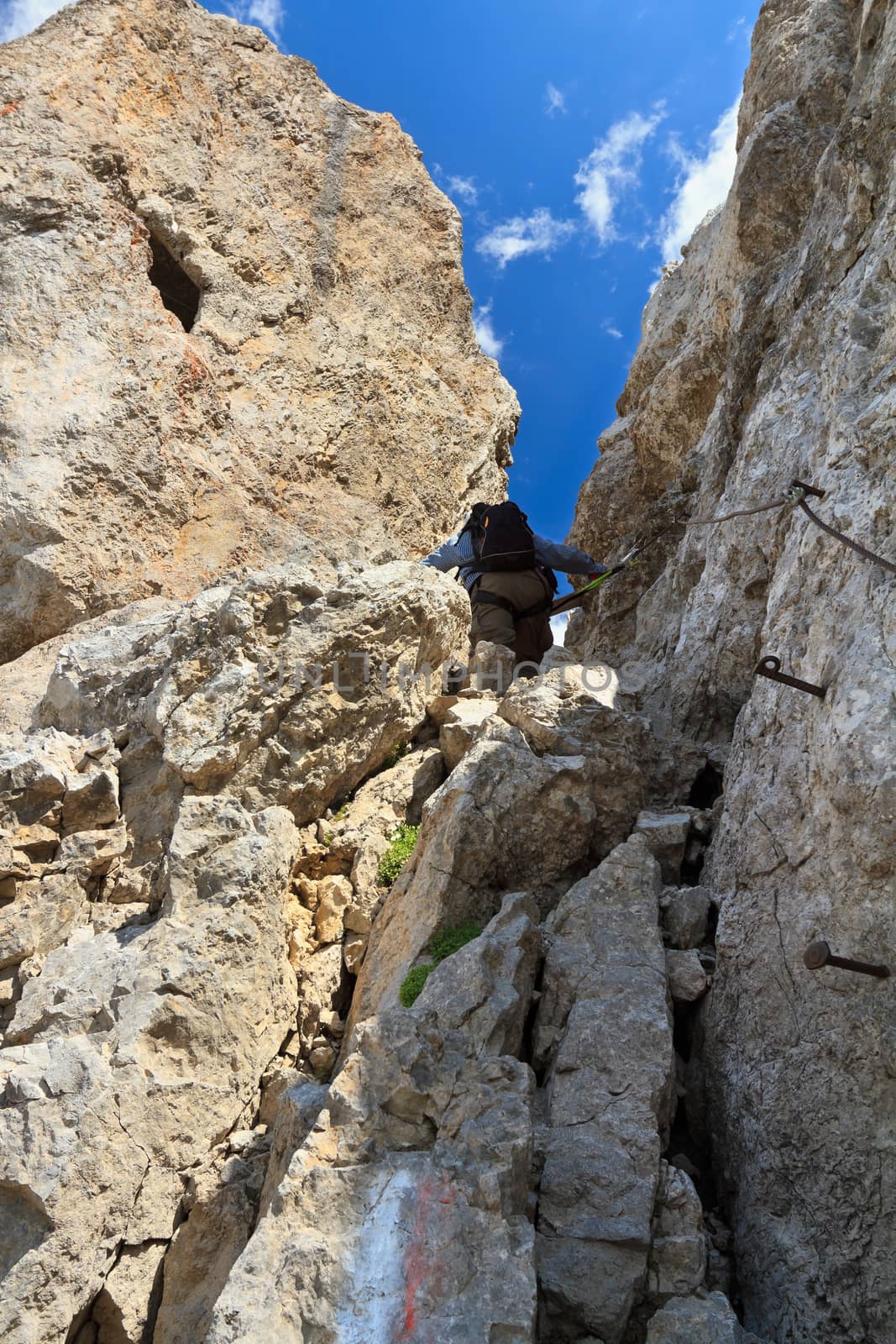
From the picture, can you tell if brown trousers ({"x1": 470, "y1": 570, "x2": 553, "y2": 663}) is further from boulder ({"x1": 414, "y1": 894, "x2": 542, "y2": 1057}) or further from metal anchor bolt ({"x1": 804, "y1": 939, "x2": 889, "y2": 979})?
metal anchor bolt ({"x1": 804, "y1": 939, "x2": 889, "y2": 979})

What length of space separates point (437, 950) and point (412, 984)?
37 cm

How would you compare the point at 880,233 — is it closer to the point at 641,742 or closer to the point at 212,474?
the point at 641,742

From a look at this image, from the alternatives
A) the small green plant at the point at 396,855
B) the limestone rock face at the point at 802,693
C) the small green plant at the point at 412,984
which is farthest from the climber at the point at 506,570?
the small green plant at the point at 412,984

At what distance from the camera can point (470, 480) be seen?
16938mm

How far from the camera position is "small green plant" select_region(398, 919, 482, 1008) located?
23.3 ft

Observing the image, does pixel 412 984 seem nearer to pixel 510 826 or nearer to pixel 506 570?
pixel 510 826

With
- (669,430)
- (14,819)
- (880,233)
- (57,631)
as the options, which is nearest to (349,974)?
(14,819)

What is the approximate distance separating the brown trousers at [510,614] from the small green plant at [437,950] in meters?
5.43

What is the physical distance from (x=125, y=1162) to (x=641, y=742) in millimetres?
5560

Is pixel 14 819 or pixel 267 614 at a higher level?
pixel 267 614

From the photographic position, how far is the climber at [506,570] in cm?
1266

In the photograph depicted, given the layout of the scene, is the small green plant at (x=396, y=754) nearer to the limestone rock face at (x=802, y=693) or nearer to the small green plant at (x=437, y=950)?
the limestone rock face at (x=802, y=693)

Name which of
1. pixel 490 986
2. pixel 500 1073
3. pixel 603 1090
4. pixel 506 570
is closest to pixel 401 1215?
pixel 500 1073

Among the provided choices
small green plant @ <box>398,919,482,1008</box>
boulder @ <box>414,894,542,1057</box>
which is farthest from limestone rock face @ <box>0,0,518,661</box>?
boulder @ <box>414,894,542,1057</box>
